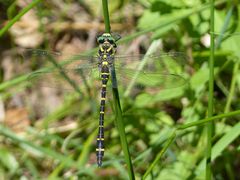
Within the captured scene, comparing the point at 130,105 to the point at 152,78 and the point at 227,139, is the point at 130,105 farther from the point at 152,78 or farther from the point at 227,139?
the point at 227,139

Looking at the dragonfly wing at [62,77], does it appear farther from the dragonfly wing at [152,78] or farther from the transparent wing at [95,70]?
the dragonfly wing at [152,78]

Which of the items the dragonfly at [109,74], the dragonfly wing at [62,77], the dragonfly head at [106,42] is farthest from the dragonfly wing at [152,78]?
the dragonfly head at [106,42]

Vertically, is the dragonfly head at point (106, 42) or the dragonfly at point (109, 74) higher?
the dragonfly head at point (106, 42)

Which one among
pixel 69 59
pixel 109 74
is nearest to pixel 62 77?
pixel 69 59

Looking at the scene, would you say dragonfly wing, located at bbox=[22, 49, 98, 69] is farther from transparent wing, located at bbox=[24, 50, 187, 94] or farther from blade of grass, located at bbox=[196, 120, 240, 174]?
blade of grass, located at bbox=[196, 120, 240, 174]

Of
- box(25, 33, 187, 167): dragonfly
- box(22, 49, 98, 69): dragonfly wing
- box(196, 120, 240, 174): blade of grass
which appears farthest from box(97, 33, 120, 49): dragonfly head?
box(196, 120, 240, 174): blade of grass

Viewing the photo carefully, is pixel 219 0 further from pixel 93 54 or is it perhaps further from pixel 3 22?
pixel 3 22

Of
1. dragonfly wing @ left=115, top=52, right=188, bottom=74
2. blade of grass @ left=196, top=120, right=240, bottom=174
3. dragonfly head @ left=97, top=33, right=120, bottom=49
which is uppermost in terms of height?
dragonfly head @ left=97, top=33, right=120, bottom=49

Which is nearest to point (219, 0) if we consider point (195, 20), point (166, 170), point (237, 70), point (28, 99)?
point (195, 20)
